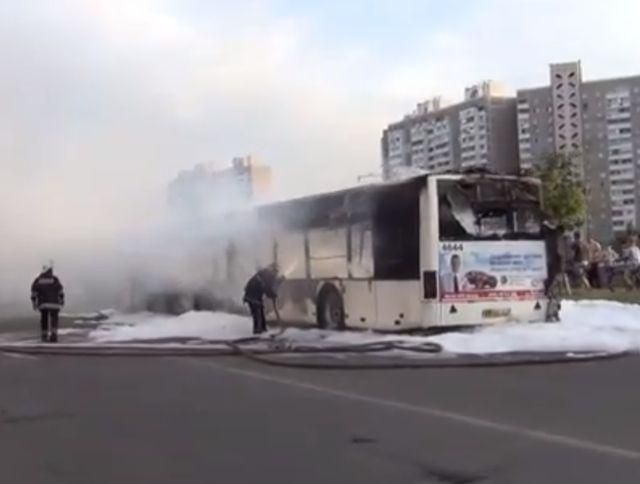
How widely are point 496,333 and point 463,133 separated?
126 ft

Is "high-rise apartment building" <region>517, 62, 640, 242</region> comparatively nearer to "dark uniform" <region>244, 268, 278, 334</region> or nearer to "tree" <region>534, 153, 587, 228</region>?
"tree" <region>534, 153, 587, 228</region>

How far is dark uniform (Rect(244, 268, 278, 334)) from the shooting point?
20766 mm

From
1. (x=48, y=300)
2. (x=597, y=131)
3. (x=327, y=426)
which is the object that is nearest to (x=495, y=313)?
(x=327, y=426)

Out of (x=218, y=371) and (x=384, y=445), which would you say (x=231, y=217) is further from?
(x=384, y=445)

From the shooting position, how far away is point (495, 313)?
17969 millimetres

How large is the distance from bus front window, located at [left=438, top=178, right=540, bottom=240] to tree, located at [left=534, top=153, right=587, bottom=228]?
869 inches

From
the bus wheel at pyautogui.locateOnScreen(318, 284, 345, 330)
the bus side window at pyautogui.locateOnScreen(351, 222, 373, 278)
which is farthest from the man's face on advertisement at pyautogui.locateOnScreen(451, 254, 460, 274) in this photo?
the bus wheel at pyautogui.locateOnScreen(318, 284, 345, 330)

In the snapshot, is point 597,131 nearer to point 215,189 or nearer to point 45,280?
point 215,189

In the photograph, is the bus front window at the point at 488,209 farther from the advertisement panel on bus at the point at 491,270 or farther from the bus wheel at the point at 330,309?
the bus wheel at the point at 330,309

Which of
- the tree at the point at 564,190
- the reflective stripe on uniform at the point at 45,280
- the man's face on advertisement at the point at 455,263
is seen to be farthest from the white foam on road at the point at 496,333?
the tree at the point at 564,190

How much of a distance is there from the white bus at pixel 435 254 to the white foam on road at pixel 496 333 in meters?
0.42

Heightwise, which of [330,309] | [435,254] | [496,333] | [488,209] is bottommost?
[496,333]

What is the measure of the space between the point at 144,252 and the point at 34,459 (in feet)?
66.0

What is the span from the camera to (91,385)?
520 inches
